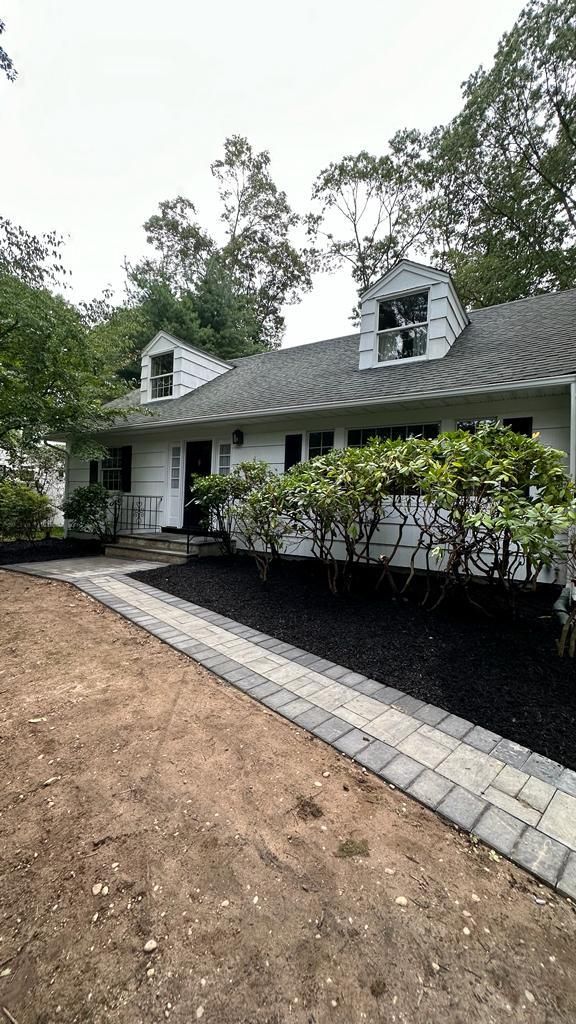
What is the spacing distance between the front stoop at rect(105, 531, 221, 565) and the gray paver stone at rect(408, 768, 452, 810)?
226 inches

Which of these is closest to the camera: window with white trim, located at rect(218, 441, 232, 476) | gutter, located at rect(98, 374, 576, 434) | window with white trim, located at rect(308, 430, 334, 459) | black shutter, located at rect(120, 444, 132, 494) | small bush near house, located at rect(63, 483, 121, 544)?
gutter, located at rect(98, 374, 576, 434)

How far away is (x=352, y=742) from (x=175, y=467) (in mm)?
7983

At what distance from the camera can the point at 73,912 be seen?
1364 millimetres

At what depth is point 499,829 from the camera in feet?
5.87

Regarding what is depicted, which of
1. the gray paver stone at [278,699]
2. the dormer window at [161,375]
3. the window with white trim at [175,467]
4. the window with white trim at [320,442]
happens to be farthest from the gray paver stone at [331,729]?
the dormer window at [161,375]

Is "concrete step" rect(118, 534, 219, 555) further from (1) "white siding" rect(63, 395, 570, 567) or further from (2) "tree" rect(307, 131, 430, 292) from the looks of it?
(2) "tree" rect(307, 131, 430, 292)

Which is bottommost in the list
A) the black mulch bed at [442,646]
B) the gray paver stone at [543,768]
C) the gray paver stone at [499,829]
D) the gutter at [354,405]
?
the gray paver stone at [499,829]

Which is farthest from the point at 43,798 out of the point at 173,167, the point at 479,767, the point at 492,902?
the point at 173,167

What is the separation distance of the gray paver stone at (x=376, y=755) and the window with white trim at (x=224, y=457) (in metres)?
6.69

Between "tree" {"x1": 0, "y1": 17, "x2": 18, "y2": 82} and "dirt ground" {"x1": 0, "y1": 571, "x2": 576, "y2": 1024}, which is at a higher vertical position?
"tree" {"x1": 0, "y1": 17, "x2": 18, "y2": 82}

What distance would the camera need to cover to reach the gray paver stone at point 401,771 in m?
2.05

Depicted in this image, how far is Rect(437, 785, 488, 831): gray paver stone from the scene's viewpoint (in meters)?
A: 1.82

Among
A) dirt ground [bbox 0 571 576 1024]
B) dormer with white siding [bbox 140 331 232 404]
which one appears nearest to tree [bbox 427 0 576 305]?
dormer with white siding [bbox 140 331 232 404]

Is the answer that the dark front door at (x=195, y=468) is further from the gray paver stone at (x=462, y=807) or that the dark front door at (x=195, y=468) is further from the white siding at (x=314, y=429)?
the gray paver stone at (x=462, y=807)
